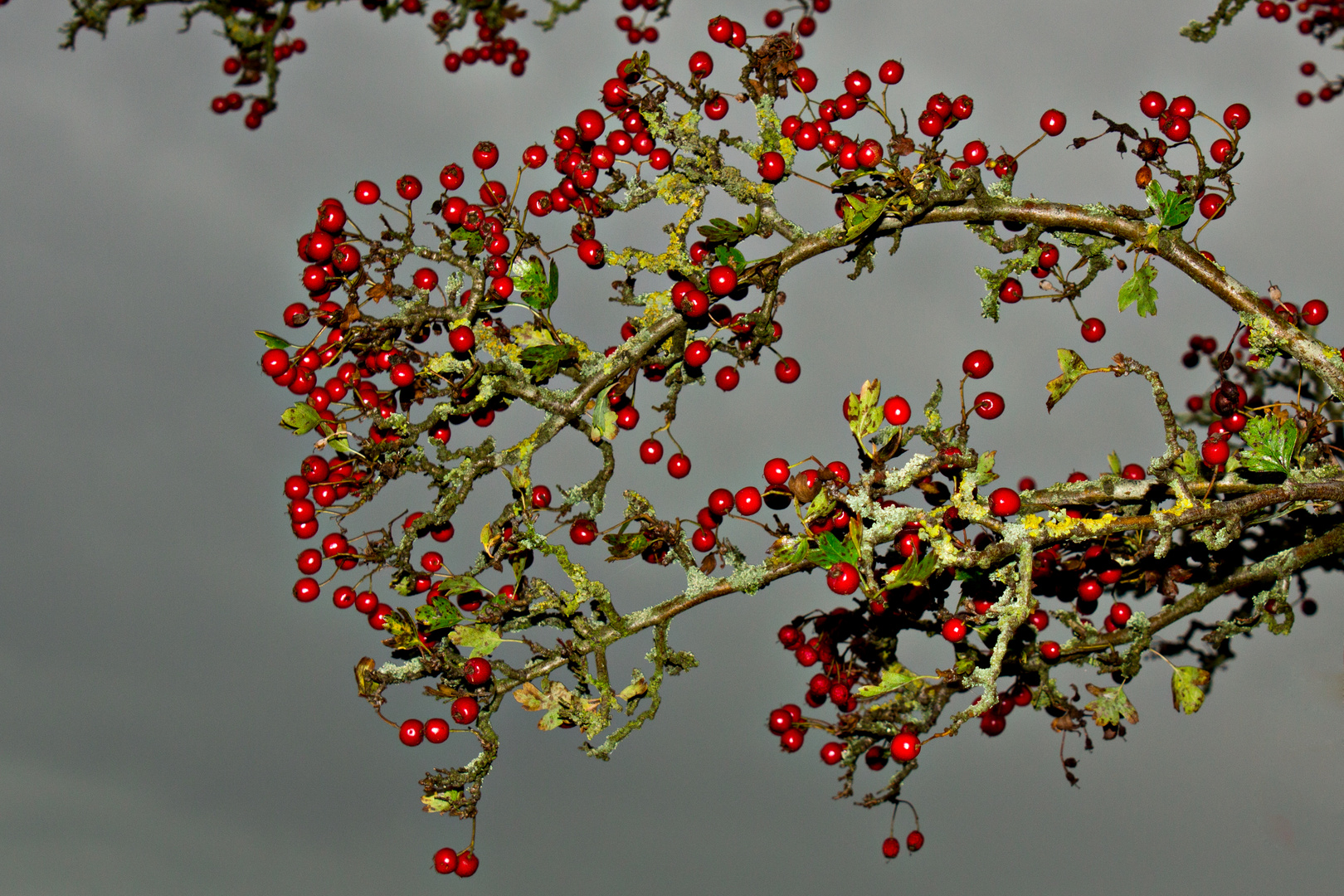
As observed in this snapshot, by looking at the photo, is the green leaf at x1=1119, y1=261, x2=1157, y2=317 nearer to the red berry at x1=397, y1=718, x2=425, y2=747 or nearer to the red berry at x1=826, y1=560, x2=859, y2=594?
the red berry at x1=826, y1=560, x2=859, y2=594

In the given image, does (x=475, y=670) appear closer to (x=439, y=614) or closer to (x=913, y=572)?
(x=439, y=614)

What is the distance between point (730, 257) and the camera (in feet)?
19.0

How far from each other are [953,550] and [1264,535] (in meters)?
3.57

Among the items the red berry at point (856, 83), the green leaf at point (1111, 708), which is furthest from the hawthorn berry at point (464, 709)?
the red berry at point (856, 83)

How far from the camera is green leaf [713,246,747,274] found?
5.76 metres

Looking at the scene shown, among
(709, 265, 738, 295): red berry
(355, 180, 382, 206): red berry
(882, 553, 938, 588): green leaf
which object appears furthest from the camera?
(355, 180, 382, 206): red berry

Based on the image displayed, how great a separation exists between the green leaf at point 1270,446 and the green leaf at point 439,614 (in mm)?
4170

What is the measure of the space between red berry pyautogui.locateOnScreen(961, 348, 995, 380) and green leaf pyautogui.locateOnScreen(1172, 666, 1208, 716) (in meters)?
2.23

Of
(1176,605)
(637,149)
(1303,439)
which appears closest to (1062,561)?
(1176,605)

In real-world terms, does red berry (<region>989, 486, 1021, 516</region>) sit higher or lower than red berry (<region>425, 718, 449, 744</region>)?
higher

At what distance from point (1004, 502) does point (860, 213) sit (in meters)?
1.76

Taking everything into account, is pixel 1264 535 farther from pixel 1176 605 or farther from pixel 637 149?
pixel 637 149

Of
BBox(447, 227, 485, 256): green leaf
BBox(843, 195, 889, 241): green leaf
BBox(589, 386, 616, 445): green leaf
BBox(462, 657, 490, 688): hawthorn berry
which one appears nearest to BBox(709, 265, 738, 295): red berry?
BBox(843, 195, 889, 241): green leaf

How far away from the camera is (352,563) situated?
6066mm
